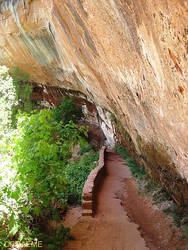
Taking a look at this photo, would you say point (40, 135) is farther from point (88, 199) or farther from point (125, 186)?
point (125, 186)

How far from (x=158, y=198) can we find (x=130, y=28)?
5263mm

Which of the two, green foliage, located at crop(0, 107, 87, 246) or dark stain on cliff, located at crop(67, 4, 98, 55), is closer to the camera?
green foliage, located at crop(0, 107, 87, 246)

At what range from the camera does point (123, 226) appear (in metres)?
5.80

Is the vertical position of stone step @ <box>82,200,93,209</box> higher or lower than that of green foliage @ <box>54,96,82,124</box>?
lower

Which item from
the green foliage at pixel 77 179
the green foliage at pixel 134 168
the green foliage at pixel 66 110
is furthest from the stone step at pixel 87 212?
the green foliage at pixel 66 110

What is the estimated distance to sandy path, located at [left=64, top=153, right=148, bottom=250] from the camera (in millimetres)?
5055

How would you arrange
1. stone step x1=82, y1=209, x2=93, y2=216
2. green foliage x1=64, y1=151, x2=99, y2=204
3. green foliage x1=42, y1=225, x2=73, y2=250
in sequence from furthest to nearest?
green foliage x1=64, y1=151, x2=99, y2=204, stone step x1=82, y1=209, x2=93, y2=216, green foliage x1=42, y1=225, x2=73, y2=250

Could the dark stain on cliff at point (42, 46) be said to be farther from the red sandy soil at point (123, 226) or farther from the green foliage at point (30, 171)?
the green foliage at point (30, 171)

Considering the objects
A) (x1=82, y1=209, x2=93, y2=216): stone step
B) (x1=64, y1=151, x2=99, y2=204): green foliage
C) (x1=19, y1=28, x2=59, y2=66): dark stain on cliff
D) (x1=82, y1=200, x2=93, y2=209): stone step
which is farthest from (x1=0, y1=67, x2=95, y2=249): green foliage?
(x1=19, y1=28, x2=59, y2=66): dark stain on cliff

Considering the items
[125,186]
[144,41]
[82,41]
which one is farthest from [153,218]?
[82,41]

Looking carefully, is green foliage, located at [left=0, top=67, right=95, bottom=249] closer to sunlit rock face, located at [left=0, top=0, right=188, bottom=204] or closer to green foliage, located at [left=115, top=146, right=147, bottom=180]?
sunlit rock face, located at [left=0, top=0, right=188, bottom=204]

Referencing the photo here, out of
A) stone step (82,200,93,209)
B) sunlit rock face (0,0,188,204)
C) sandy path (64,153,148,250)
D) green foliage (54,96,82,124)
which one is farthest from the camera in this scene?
green foliage (54,96,82,124)

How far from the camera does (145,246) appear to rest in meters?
4.96

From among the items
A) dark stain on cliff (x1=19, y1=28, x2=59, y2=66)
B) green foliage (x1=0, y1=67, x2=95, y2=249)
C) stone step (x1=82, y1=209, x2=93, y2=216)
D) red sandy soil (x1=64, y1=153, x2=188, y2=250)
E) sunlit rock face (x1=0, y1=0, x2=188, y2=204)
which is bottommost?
red sandy soil (x1=64, y1=153, x2=188, y2=250)
